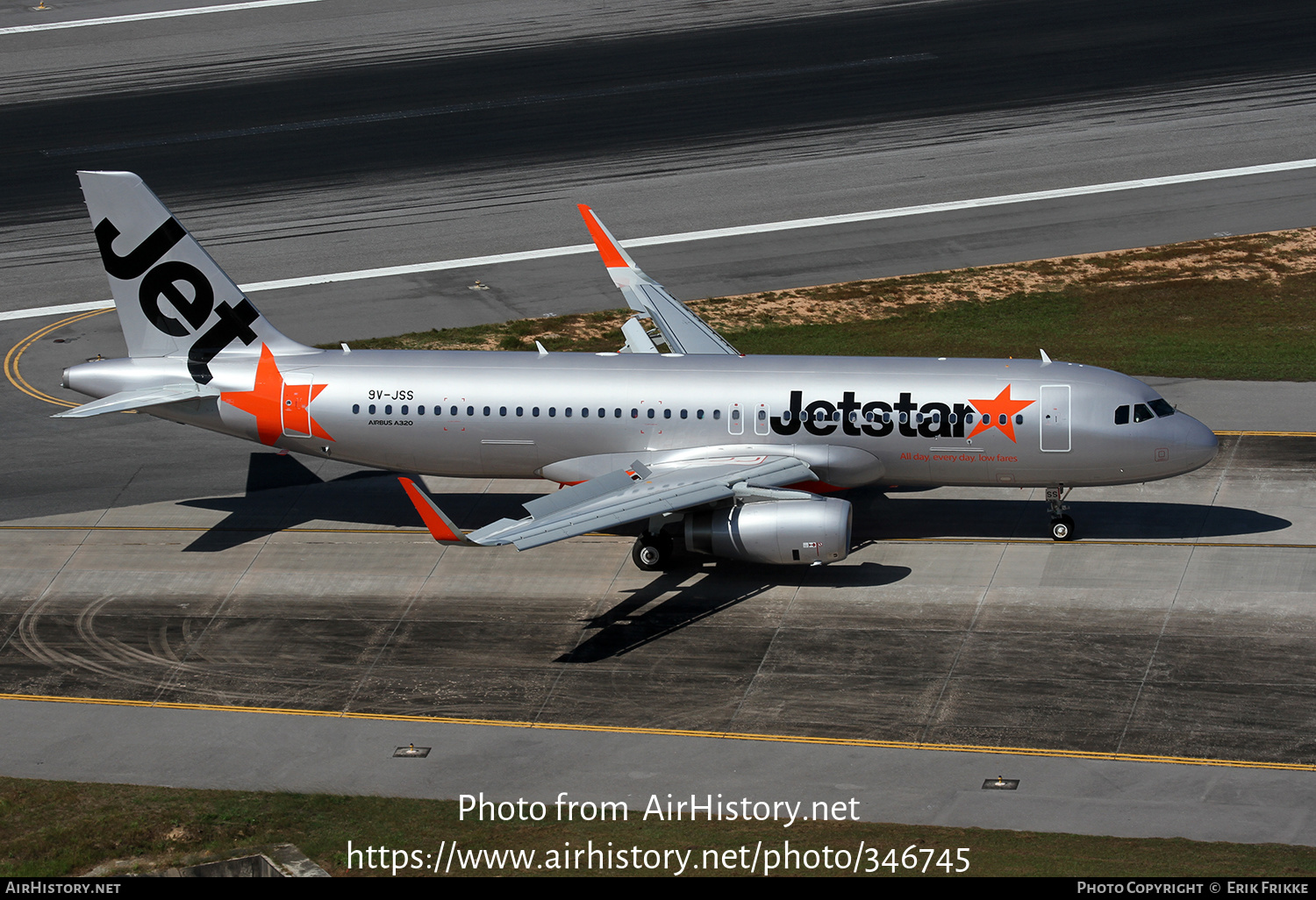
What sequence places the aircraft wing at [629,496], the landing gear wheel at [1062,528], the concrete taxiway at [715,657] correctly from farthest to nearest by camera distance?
the landing gear wheel at [1062,528], the aircraft wing at [629,496], the concrete taxiway at [715,657]

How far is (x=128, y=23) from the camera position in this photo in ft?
315

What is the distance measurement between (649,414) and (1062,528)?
12.2 meters

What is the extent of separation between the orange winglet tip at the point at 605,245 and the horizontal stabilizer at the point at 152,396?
50.6ft

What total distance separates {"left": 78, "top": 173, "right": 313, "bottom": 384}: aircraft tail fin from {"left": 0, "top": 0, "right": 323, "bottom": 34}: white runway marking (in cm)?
5905

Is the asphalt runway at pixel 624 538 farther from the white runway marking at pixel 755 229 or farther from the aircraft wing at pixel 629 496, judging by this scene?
the aircraft wing at pixel 629 496

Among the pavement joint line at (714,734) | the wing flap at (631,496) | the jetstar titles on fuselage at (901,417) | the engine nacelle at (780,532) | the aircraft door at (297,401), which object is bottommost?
the pavement joint line at (714,734)

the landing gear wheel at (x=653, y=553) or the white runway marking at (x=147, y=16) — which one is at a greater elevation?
the white runway marking at (x=147, y=16)

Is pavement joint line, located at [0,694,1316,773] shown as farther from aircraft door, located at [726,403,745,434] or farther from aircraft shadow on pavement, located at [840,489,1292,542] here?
aircraft shadow on pavement, located at [840,489,1292,542]

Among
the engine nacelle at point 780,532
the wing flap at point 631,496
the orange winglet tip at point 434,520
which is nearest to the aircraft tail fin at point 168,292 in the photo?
the wing flap at point 631,496

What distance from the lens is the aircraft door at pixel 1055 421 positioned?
135ft

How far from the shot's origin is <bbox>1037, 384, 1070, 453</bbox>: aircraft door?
41031 millimetres

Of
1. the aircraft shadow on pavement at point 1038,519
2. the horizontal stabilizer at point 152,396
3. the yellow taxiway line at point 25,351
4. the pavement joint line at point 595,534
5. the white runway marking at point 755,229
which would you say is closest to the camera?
the pavement joint line at point 595,534

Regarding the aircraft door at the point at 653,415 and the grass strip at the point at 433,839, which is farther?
the aircraft door at the point at 653,415

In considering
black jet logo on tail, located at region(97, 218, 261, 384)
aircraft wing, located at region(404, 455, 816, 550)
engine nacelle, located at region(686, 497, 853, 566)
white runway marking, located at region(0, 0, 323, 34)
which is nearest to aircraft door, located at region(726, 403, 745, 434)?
aircraft wing, located at region(404, 455, 816, 550)
